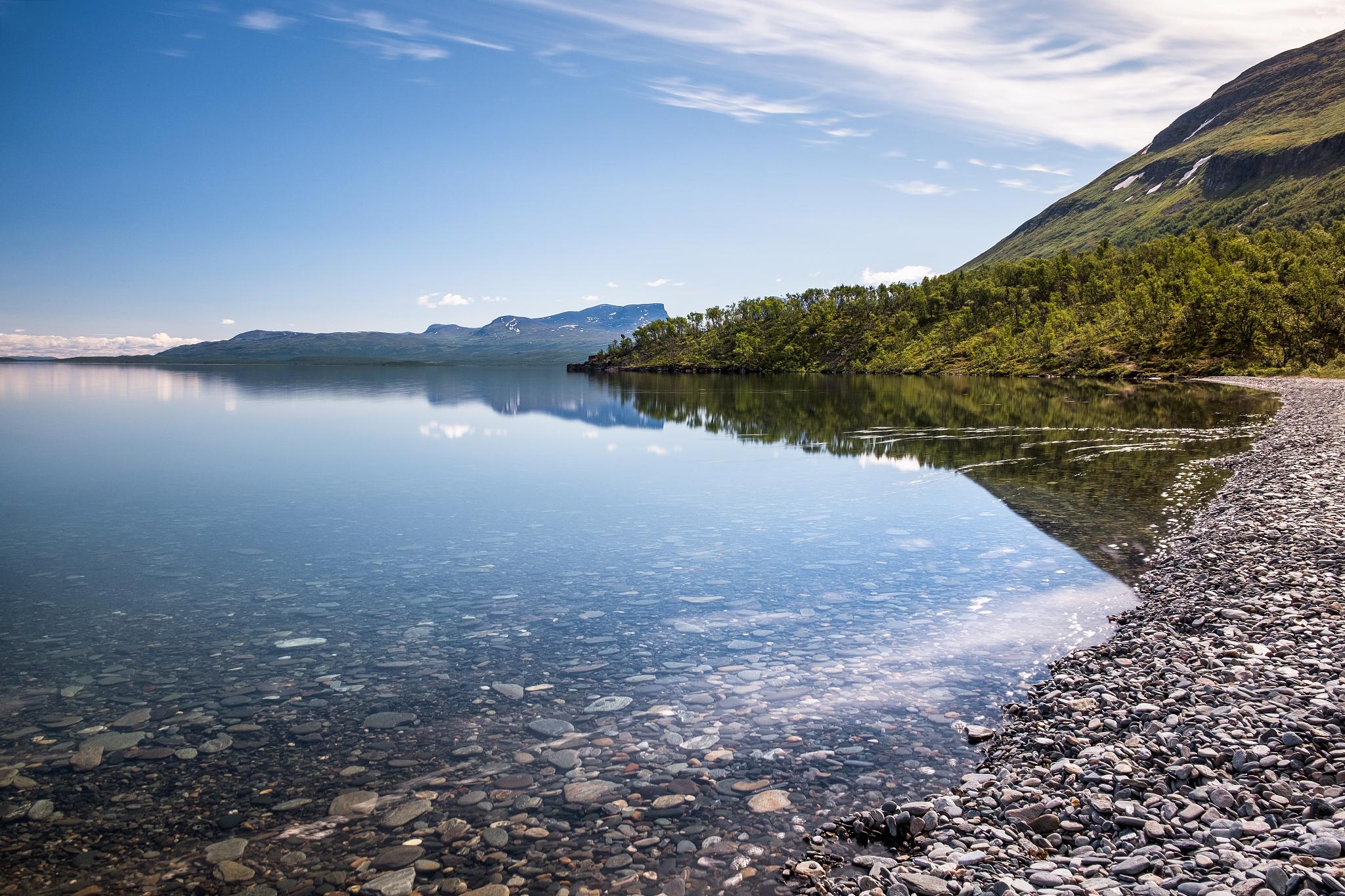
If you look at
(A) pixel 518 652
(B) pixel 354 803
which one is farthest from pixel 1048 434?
(B) pixel 354 803

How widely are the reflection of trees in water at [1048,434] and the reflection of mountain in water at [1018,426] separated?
0.12m

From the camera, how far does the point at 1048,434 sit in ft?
→ 181

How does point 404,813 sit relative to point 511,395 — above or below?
below

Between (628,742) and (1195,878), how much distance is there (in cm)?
712

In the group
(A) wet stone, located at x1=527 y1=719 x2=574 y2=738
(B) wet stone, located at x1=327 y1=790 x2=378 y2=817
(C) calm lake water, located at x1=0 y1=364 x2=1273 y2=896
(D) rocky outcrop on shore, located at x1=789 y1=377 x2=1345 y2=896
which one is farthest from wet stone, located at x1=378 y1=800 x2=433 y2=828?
(D) rocky outcrop on shore, located at x1=789 y1=377 x2=1345 y2=896

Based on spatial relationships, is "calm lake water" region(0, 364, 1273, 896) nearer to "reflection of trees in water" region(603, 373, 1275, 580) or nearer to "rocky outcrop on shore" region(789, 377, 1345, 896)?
"reflection of trees in water" region(603, 373, 1275, 580)

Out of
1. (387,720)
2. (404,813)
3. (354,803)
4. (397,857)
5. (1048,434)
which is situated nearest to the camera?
(397,857)

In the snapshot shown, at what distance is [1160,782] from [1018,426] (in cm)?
5614

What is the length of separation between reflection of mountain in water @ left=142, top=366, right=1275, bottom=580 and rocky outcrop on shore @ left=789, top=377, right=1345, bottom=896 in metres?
7.36

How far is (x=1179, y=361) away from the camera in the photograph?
448 ft

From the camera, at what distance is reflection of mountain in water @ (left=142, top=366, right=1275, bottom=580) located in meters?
29.7

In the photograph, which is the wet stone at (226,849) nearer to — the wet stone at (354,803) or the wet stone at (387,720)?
the wet stone at (354,803)

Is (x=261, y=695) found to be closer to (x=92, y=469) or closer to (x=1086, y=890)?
(x=1086, y=890)

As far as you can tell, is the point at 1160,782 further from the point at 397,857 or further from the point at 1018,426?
the point at 1018,426
